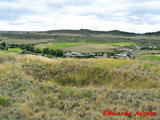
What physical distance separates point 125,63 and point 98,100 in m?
5.31

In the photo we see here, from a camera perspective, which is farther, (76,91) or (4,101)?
(76,91)

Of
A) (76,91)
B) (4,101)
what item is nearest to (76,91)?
(76,91)

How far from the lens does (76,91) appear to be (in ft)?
22.5

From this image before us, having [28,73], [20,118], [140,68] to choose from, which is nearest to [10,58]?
[28,73]

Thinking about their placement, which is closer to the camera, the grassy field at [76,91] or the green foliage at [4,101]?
the grassy field at [76,91]

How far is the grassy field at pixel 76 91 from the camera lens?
525cm

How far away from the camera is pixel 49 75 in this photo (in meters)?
9.95

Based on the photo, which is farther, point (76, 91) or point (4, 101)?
point (76, 91)

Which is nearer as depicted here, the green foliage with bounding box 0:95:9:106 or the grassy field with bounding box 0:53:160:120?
the grassy field with bounding box 0:53:160:120

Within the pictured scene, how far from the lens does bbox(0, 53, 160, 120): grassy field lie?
5.25 metres

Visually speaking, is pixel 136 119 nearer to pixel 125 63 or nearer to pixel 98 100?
pixel 98 100

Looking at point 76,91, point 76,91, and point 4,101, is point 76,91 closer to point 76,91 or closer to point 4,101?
point 76,91

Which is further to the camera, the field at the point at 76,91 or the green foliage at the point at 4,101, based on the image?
the green foliage at the point at 4,101

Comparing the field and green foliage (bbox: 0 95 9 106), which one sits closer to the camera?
the field
